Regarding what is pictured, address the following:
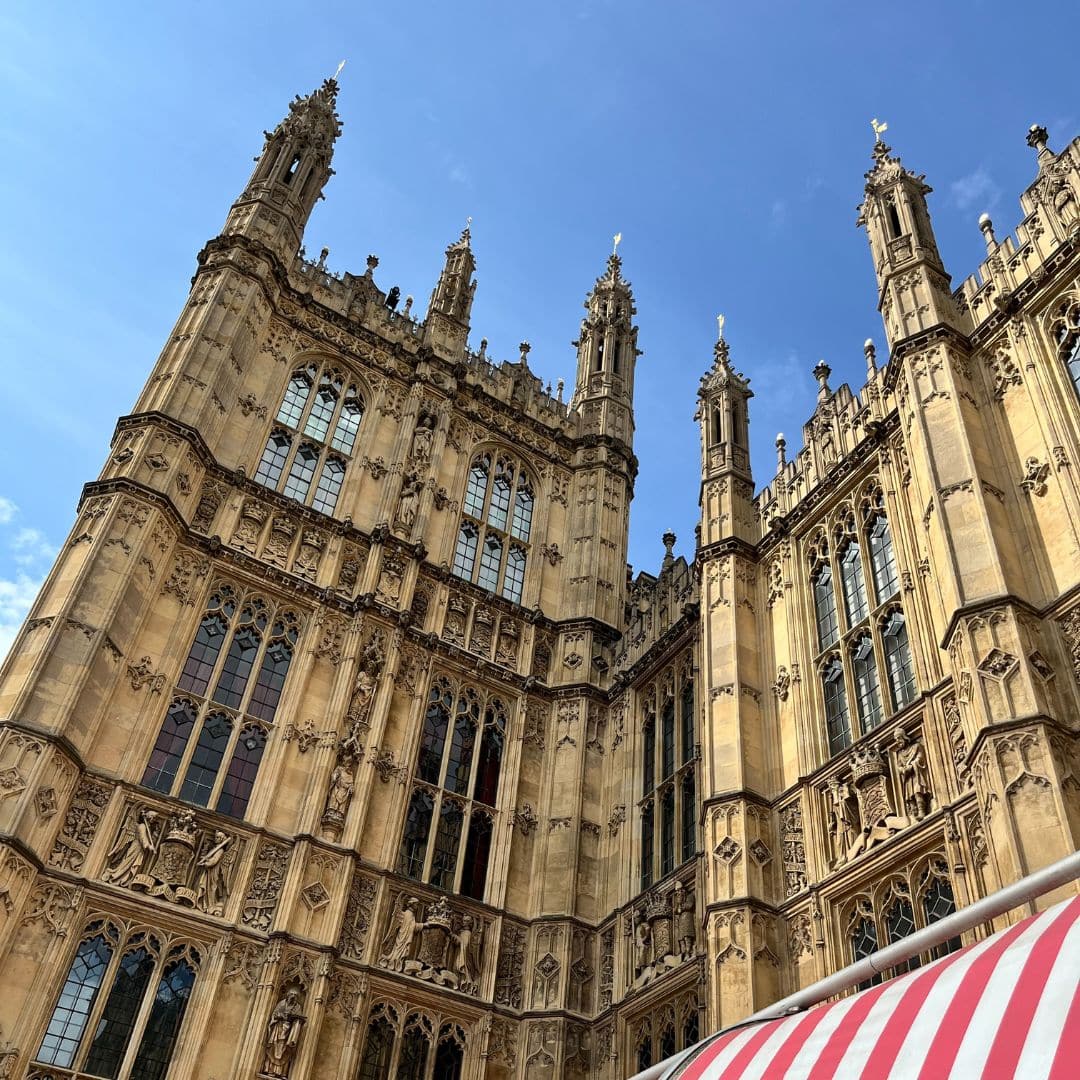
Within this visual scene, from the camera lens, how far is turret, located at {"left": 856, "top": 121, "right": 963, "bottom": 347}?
1895 centimetres

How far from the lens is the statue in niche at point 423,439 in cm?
2694

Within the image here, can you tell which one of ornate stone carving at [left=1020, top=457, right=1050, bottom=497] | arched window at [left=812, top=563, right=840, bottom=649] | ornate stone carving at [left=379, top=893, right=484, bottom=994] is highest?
arched window at [left=812, top=563, right=840, bottom=649]

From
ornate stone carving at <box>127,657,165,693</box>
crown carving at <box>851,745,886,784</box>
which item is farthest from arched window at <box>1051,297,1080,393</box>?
ornate stone carving at <box>127,657,165,693</box>

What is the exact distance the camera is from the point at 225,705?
20.8 m

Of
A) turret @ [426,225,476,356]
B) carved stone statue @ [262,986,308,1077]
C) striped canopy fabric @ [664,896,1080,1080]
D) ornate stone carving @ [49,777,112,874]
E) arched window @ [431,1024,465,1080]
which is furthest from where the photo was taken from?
turret @ [426,225,476,356]

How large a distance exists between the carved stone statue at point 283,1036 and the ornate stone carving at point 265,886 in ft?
4.63

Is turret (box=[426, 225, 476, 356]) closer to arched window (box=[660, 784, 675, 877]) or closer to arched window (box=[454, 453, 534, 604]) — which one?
arched window (box=[454, 453, 534, 604])

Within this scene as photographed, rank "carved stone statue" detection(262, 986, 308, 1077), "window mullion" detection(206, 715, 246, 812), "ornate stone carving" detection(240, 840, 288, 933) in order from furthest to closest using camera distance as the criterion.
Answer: "window mullion" detection(206, 715, 246, 812) < "ornate stone carving" detection(240, 840, 288, 933) < "carved stone statue" detection(262, 986, 308, 1077)

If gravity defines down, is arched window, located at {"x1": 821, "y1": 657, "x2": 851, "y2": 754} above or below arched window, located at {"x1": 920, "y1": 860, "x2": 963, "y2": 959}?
above

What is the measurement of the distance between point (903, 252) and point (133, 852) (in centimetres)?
1648

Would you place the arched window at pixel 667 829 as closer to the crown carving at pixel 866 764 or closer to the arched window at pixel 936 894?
the crown carving at pixel 866 764

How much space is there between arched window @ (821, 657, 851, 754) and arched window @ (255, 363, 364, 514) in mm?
11507

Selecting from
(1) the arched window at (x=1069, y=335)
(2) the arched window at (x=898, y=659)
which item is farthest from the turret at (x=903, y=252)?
(2) the arched window at (x=898, y=659)

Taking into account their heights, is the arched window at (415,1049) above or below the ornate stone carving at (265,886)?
below
